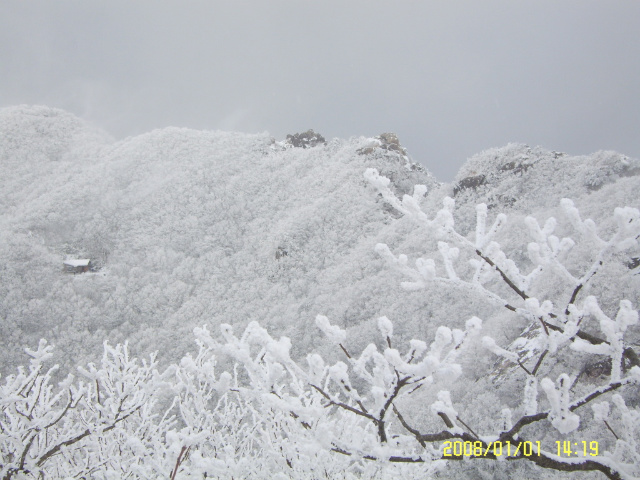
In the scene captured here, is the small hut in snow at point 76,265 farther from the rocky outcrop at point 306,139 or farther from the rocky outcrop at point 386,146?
the rocky outcrop at point 306,139

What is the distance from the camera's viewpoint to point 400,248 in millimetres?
21688

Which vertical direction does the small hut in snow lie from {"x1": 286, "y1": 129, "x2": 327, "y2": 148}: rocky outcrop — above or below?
below

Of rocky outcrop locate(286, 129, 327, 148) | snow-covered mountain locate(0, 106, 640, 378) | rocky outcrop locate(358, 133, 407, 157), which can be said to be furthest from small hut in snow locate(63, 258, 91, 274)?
rocky outcrop locate(286, 129, 327, 148)

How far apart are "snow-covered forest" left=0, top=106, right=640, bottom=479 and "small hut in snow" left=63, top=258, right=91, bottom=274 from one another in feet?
0.64

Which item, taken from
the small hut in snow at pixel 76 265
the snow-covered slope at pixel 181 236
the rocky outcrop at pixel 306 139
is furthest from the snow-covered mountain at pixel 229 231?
the rocky outcrop at pixel 306 139

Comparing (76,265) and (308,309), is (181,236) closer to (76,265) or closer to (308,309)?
(76,265)

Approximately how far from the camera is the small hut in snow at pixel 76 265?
23.6 metres

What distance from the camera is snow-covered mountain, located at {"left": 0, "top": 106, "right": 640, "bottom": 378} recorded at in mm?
18797

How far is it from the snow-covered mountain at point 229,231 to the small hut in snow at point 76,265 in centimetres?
43

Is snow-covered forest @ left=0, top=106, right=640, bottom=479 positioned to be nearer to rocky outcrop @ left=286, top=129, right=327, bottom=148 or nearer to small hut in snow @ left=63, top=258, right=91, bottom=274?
small hut in snow @ left=63, top=258, right=91, bottom=274

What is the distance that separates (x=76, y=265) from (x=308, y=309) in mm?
15815

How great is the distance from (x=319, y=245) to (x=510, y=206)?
1209cm

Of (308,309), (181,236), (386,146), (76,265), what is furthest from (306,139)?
(76,265)

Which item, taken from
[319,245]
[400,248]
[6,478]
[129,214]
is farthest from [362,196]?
[6,478]
